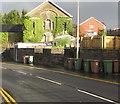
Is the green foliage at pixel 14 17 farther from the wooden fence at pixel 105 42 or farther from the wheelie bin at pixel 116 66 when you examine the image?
the wheelie bin at pixel 116 66

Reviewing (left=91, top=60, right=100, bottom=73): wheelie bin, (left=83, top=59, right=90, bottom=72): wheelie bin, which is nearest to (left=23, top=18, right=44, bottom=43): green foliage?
(left=83, top=59, right=90, bottom=72): wheelie bin

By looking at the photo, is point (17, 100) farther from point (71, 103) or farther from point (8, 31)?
point (8, 31)

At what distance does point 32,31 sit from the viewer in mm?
55125

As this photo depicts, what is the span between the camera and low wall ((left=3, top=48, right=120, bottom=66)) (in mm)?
19969

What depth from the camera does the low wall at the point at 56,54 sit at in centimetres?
1997

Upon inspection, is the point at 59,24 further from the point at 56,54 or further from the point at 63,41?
the point at 56,54

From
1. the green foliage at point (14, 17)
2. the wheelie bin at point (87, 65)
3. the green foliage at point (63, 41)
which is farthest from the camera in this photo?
the green foliage at point (14, 17)

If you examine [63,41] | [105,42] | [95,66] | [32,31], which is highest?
[32,31]

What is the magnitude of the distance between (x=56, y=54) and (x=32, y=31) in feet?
92.4

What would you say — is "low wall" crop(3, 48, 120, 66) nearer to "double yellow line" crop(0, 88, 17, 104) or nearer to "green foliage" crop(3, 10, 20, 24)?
"double yellow line" crop(0, 88, 17, 104)

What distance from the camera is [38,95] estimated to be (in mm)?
10562

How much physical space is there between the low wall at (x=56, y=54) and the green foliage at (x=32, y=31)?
9.95 m

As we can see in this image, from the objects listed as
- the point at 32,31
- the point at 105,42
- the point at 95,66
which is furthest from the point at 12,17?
the point at 95,66

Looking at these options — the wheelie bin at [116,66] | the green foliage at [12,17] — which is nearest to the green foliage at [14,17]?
the green foliage at [12,17]
